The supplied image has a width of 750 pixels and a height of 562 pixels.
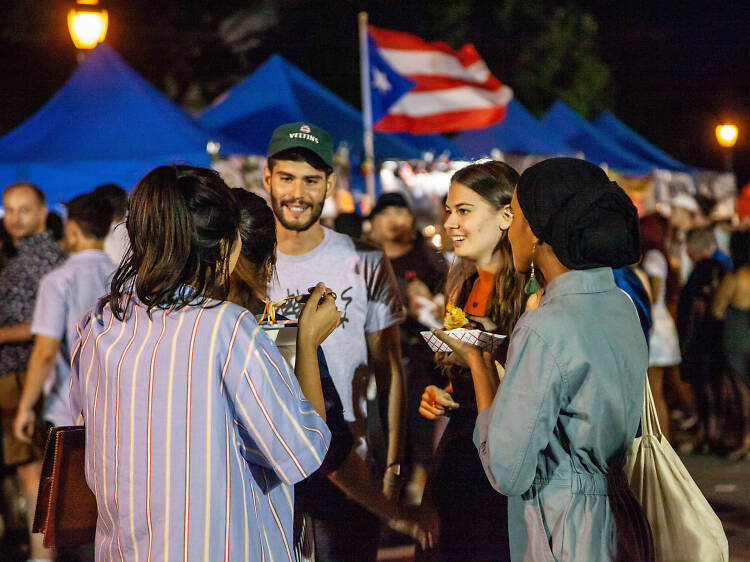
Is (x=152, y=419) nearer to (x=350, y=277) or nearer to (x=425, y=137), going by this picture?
(x=350, y=277)

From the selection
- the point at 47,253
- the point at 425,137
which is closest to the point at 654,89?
the point at 425,137

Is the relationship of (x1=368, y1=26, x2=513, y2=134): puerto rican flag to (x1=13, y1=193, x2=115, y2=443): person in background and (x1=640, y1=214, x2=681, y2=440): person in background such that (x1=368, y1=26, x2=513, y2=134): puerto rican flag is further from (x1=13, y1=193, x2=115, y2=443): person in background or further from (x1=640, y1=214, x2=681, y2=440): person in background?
(x1=13, y1=193, x2=115, y2=443): person in background

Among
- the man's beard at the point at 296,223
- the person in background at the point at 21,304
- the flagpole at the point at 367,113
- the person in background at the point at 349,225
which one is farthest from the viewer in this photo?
the flagpole at the point at 367,113

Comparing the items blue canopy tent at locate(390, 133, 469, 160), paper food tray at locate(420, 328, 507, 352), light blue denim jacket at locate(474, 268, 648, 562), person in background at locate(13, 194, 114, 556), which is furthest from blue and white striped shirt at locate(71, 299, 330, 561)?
blue canopy tent at locate(390, 133, 469, 160)

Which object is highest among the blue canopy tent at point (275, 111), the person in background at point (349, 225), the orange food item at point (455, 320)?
the blue canopy tent at point (275, 111)

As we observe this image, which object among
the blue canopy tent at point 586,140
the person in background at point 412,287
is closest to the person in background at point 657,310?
the person in background at point 412,287

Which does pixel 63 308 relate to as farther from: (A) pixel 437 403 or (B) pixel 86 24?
(B) pixel 86 24

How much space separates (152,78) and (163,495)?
→ 871 inches

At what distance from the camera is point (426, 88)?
1262 centimetres

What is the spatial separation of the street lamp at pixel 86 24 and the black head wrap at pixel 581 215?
9728 millimetres

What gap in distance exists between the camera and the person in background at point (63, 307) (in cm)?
527

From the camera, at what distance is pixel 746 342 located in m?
8.62

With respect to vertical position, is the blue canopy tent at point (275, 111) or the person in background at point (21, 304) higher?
the blue canopy tent at point (275, 111)

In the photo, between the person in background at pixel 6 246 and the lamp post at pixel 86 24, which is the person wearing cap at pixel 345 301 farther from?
the lamp post at pixel 86 24
